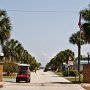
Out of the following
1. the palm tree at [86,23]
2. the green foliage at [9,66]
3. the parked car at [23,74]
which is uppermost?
Answer: the palm tree at [86,23]

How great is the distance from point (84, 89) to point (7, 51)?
76.4m

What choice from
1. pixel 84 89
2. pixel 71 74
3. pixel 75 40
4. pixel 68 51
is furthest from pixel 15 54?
pixel 84 89

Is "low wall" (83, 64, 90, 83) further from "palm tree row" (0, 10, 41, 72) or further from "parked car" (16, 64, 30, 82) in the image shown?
"palm tree row" (0, 10, 41, 72)

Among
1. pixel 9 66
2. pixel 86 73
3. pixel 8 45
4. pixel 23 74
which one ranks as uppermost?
pixel 8 45

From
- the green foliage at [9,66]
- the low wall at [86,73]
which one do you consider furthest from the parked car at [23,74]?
the green foliage at [9,66]

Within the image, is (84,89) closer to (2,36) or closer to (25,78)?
(25,78)

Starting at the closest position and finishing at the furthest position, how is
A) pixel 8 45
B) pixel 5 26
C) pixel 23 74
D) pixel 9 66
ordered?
pixel 23 74, pixel 5 26, pixel 9 66, pixel 8 45

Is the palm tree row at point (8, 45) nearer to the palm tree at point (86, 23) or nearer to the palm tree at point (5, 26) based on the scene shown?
the palm tree at point (5, 26)

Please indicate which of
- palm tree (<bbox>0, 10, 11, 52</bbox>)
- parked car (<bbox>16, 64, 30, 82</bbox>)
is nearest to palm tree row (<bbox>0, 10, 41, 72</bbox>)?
palm tree (<bbox>0, 10, 11, 52</bbox>)

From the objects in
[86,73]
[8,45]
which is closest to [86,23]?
[86,73]

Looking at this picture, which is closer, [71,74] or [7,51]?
[71,74]

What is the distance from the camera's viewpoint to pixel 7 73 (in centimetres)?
7619

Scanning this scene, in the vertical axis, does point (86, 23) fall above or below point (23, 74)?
above

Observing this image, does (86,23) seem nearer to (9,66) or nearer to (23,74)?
(23,74)
